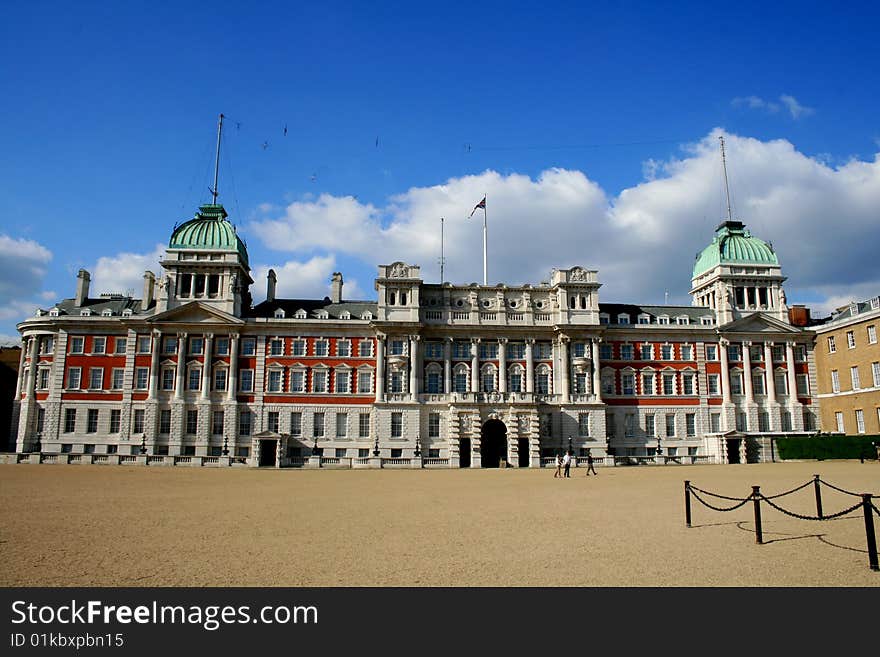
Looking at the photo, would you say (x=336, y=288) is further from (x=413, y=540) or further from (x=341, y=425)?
(x=413, y=540)

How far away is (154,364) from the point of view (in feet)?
198

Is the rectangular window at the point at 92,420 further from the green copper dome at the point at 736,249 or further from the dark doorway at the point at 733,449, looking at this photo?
the green copper dome at the point at 736,249

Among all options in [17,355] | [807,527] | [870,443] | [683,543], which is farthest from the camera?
[17,355]

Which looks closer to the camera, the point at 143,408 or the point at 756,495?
the point at 756,495

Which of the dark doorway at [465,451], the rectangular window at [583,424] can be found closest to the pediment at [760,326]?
the rectangular window at [583,424]

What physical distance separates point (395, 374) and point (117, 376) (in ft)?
84.5

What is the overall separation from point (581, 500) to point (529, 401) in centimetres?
3358

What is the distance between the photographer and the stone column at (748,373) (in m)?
65.4

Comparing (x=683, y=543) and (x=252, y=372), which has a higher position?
(x=252, y=372)

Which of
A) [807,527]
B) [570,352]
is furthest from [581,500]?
[570,352]

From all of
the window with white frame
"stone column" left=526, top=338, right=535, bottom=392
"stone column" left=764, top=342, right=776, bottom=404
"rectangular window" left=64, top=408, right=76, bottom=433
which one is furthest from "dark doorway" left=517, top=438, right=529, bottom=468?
"rectangular window" left=64, top=408, right=76, bottom=433

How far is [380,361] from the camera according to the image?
61.3m

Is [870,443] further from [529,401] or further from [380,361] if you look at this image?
[380,361]

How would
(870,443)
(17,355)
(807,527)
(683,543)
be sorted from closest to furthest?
(683,543)
(807,527)
(870,443)
(17,355)
